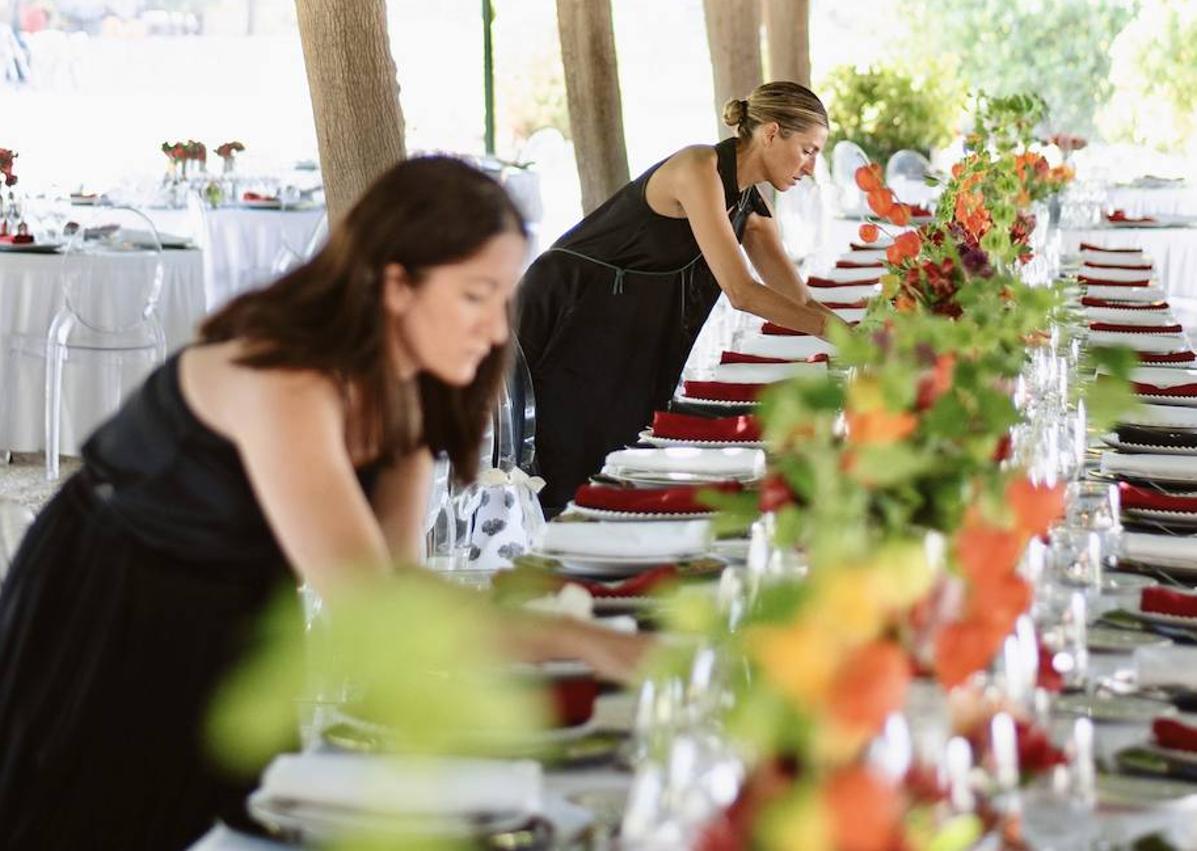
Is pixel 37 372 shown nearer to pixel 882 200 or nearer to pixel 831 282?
pixel 831 282

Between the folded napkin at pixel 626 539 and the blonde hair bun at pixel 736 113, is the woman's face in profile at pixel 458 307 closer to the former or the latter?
the folded napkin at pixel 626 539

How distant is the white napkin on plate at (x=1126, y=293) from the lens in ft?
18.2

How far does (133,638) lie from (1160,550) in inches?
52.2

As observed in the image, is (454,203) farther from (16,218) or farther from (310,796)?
(16,218)

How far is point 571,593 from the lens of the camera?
183 cm

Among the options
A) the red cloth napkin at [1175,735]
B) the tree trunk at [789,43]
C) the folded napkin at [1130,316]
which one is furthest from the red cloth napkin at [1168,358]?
the tree trunk at [789,43]

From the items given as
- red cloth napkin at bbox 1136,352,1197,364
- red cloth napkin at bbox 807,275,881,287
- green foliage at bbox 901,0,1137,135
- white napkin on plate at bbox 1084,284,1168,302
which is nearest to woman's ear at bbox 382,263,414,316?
red cloth napkin at bbox 1136,352,1197,364

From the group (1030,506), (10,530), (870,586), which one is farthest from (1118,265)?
(870,586)

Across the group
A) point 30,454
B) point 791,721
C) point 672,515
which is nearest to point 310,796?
point 791,721

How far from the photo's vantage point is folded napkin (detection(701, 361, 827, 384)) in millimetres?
3918

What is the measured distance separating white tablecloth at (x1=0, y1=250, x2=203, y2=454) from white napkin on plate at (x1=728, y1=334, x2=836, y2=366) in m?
2.74

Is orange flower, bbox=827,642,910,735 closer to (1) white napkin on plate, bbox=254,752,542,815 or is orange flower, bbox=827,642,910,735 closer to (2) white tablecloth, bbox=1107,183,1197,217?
(1) white napkin on plate, bbox=254,752,542,815

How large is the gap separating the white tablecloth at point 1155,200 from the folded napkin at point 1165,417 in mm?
6910

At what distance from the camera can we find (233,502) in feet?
6.25
